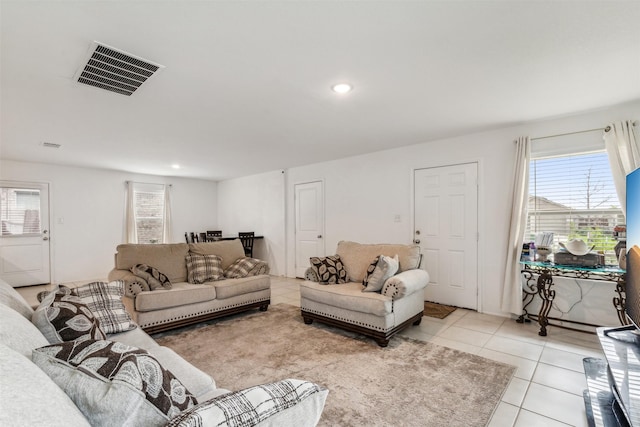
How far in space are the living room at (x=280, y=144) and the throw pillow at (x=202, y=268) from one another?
5.21 ft

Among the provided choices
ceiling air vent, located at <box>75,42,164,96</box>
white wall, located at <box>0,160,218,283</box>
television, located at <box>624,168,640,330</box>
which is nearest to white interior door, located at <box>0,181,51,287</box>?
white wall, located at <box>0,160,218,283</box>

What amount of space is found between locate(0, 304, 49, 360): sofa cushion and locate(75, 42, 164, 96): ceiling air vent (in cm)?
165

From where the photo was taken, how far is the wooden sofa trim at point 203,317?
10.1 feet

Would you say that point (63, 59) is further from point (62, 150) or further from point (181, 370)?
point (62, 150)

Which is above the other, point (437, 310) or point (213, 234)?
point (213, 234)

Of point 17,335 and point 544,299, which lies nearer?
point 17,335

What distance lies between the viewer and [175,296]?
10.4ft

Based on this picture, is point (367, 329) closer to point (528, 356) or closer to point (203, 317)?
point (528, 356)

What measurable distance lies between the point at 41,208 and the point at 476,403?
24.3 ft

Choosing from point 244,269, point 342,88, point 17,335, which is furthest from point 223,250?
point 17,335

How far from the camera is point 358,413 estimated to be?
1894 millimetres

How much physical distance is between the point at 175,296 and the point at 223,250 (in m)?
1.14

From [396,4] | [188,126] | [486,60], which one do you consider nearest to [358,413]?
[396,4]

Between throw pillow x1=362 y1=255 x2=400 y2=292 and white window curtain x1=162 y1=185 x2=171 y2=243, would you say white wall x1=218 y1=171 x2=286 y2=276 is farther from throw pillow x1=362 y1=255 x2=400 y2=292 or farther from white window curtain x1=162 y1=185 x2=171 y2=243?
throw pillow x1=362 y1=255 x2=400 y2=292
